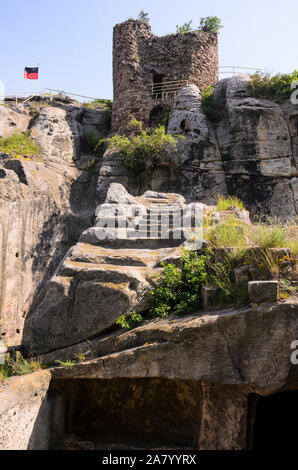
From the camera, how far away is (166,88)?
17.8 metres

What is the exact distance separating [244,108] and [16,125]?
863 cm

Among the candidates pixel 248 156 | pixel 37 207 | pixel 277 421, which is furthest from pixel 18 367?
pixel 248 156

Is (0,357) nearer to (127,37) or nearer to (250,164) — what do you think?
(250,164)

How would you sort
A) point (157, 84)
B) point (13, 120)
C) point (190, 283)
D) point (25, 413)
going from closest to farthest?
1. point (25, 413)
2. point (190, 283)
3. point (13, 120)
4. point (157, 84)

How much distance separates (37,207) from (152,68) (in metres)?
10.5

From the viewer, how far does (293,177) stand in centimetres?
1256

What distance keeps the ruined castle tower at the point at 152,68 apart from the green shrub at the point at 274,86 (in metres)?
3.90

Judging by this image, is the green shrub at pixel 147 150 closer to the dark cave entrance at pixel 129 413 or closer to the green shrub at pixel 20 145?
the green shrub at pixel 20 145

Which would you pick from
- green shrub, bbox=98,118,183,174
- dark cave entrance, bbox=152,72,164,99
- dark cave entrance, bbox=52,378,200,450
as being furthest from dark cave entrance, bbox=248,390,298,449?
dark cave entrance, bbox=152,72,164,99

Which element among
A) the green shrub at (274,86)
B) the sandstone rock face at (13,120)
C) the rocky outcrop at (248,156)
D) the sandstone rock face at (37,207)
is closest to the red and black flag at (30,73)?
the sandstone rock face at (13,120)

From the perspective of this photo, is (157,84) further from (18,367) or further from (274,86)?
(18,367)

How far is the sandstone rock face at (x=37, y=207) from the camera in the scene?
9.06 meters

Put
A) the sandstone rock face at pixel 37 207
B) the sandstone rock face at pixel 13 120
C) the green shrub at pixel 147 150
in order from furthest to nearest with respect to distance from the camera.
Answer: the sandstone rock face at pixel 13 120
the green shrub at pixel 147 150
the sandstone rock face at pixel 37 207

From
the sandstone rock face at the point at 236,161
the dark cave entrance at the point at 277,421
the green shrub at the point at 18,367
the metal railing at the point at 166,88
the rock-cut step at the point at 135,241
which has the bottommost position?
the dark cave entrance at the point at 277,421
